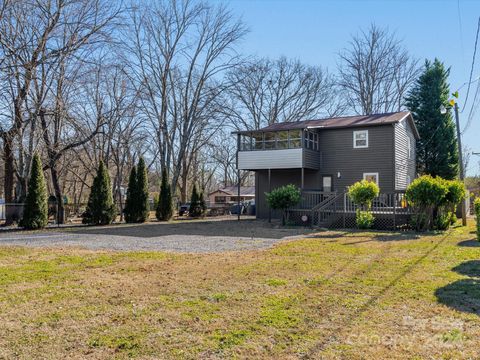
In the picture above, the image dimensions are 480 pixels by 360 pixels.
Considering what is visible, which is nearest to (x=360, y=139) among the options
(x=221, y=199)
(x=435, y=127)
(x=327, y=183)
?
(x=327, y=183)

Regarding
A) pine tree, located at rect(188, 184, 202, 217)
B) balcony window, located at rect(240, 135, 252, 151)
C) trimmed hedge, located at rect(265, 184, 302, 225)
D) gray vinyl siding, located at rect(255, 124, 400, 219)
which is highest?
balcony window, located at rect(240, 135, 252, 151)

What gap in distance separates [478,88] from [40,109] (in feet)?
48.2

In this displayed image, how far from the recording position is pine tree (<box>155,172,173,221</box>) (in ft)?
72.1

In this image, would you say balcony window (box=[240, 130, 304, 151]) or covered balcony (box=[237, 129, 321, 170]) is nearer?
covered balcony (box=[237, 129, 321, 170])

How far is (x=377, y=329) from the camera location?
12.1ft

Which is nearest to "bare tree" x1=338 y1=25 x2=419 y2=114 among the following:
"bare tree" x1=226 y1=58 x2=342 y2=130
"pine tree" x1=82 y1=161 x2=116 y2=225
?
"bare tree" x1=226 y1=58 x2=342 y2=130

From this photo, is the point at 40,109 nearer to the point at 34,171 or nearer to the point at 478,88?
the point at 34,171

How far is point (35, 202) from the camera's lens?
15.4 meters

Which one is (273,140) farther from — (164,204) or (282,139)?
(164,204)

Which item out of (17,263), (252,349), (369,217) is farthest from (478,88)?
(17,263)

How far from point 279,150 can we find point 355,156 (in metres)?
3.76

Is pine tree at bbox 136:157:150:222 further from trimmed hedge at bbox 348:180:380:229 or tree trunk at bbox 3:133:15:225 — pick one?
trimmed hedge at bbox 348:180:380:229

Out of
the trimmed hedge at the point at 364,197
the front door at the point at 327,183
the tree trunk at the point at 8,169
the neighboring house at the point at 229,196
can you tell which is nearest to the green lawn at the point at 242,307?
the trimmed hedge at the point at 364,197

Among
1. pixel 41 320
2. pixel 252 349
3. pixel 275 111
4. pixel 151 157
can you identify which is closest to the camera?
pixel 252 349
